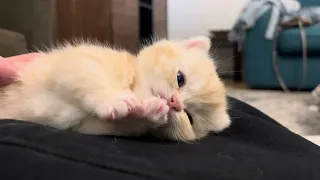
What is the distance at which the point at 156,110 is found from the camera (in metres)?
0.81

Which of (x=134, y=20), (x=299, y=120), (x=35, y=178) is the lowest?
(x=299, y=120)

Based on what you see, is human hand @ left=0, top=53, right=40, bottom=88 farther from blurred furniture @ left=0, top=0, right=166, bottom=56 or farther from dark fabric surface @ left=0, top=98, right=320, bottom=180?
blurred furniture @ left=0, top=0, right=166, bottom=56

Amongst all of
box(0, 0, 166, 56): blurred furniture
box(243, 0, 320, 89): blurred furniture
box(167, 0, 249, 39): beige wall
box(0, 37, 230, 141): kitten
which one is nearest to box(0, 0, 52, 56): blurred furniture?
box(0, 0, 166, 56): blurred furniture

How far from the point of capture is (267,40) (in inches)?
155

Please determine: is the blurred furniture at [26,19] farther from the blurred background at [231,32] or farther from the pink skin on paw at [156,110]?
the pink skin on paw at [156,110]

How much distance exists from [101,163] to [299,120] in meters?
1.98

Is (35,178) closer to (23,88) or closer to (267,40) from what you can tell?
(23,88)

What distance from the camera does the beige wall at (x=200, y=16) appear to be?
508 cm

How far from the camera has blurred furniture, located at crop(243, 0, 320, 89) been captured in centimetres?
379

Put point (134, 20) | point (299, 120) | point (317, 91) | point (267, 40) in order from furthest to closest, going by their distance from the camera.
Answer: point (267, 40) → point (134, 20) → point (317, 91) → point (299, 120)

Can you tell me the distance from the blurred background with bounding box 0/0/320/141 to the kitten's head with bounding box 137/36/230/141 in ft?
0.89

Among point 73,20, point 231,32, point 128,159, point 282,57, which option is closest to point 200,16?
point 231,32

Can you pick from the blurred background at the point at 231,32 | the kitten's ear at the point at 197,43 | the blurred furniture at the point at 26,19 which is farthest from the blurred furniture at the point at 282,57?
the kitten's ear at the point at 197,43

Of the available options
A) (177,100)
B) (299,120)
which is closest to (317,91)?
(299,120)
